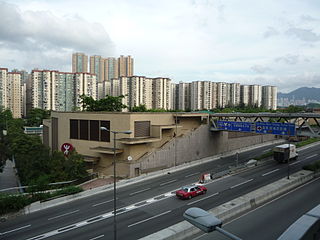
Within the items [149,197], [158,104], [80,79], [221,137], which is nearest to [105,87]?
[80,79]

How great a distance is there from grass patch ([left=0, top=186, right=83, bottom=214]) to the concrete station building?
10517mm

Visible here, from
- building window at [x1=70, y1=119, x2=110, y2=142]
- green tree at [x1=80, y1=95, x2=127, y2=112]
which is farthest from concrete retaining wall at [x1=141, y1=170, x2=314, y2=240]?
green tree at [x1=80, y1=95, x2=127, y2=112]

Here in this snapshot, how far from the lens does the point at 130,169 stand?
3909 cm

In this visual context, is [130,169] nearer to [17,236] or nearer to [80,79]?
[17,236]

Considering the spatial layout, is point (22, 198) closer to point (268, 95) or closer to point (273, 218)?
point (273, 218)

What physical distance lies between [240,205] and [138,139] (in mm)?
21531

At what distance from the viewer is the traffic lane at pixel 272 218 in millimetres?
19473

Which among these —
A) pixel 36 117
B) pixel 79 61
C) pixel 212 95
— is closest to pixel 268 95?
pixel 212 95

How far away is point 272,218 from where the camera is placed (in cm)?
2220

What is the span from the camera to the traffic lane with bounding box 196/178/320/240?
63.9ft

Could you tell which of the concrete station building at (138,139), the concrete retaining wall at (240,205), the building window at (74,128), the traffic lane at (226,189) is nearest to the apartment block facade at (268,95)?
the concrete station building at (138,139)

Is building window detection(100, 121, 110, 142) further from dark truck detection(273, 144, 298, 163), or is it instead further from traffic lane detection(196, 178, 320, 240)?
dark truck detection(273, 144, 298, 163)

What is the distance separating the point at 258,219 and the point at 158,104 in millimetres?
110538

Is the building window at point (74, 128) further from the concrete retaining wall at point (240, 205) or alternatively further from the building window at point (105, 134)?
the concrete retaining wall at point (240, 205)
